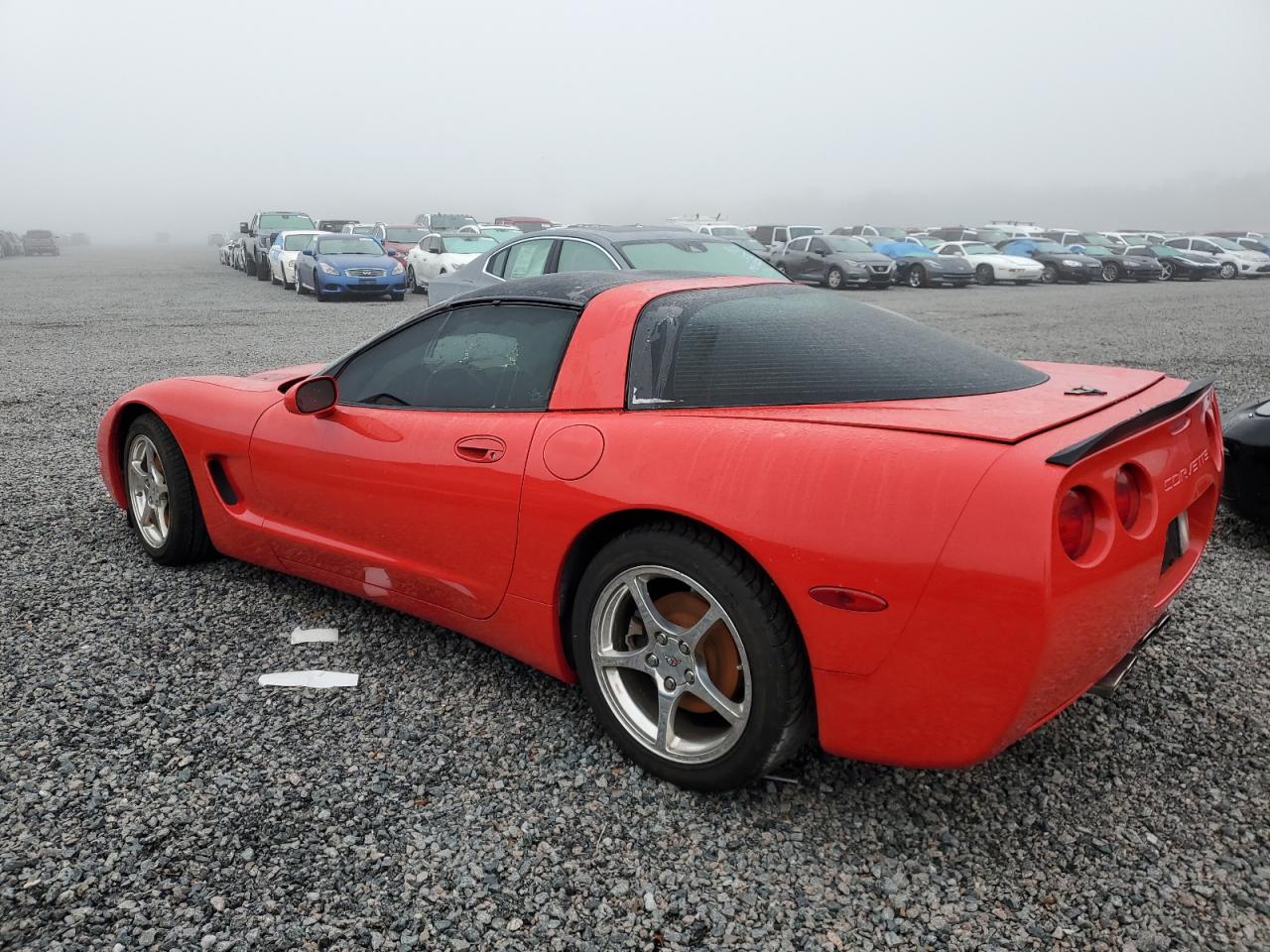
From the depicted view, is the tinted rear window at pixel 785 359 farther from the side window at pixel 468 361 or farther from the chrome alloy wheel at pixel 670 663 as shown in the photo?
the chrome alloy wheel at pixel 670 663

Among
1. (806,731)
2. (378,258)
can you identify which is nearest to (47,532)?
(806,731)

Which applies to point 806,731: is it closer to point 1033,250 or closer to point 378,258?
point 378,258

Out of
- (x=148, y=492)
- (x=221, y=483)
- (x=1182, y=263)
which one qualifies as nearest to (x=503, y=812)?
(x=221, y=483)

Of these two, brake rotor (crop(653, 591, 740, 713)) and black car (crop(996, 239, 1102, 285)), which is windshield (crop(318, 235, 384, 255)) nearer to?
brake rotor (crop(653, 591, 740, 713))

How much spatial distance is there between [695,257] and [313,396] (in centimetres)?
580

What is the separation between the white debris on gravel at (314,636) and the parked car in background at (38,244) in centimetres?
6033

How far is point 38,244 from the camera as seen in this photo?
53.4 meters

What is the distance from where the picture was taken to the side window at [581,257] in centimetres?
853

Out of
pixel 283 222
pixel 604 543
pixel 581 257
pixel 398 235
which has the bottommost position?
pixel 604 543

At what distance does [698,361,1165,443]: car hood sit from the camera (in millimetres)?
2182

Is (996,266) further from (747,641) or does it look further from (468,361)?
(747,641)

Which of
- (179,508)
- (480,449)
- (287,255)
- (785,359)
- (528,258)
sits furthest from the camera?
(287,255)

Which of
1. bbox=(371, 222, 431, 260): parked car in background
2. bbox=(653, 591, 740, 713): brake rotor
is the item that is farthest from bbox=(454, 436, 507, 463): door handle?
bbox=(371, 222, 431, 260): parked car in background

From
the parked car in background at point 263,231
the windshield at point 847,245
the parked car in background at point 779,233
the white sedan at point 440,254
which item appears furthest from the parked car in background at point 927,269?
the parked car in background at point 263,231
